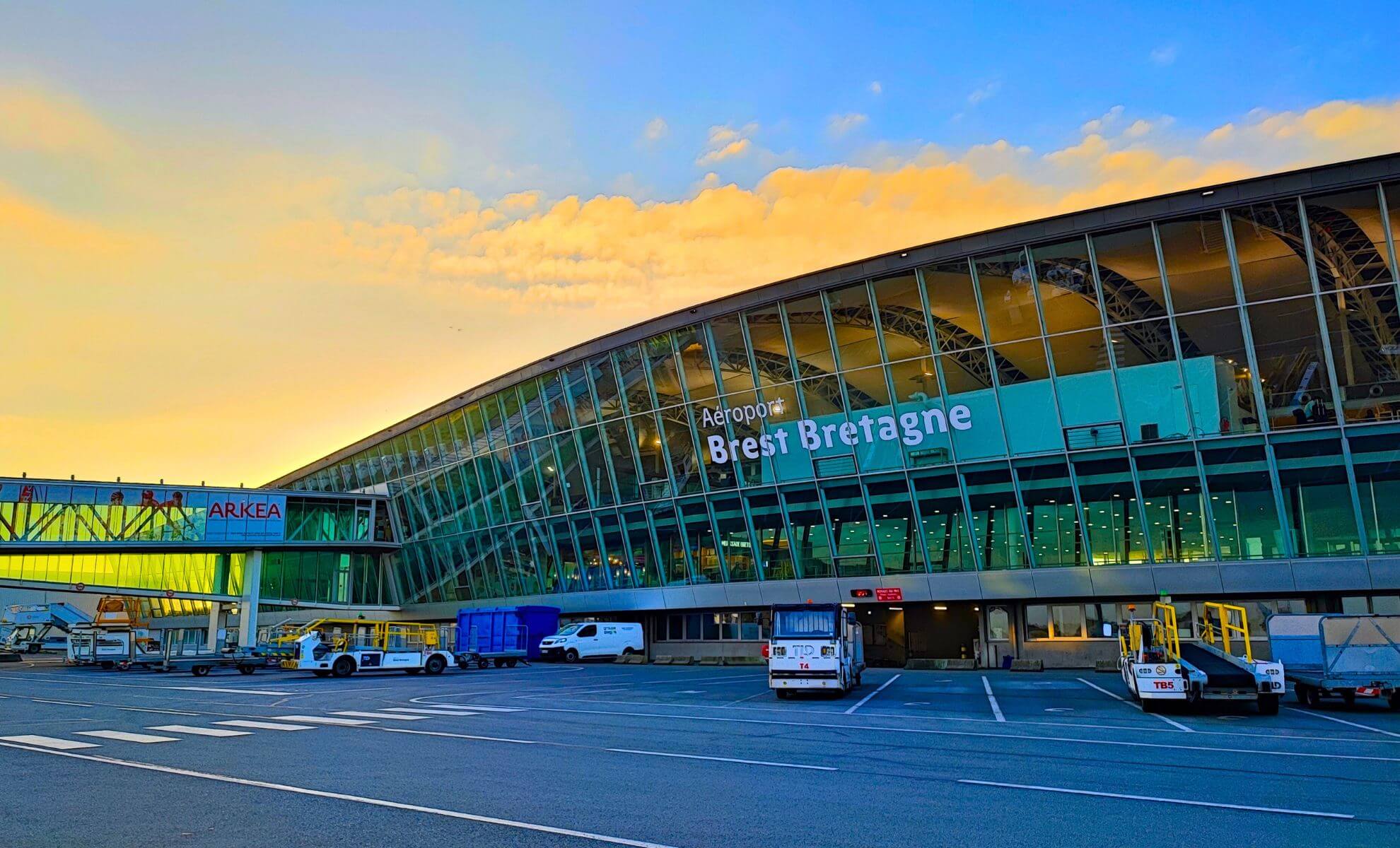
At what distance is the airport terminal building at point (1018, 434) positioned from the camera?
33.3m

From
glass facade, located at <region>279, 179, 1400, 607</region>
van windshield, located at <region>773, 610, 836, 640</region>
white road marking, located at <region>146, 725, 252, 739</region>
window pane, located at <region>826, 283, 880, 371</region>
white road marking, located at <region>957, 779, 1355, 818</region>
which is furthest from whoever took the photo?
window pane, located at <region>826, 283, 880, 371</region>

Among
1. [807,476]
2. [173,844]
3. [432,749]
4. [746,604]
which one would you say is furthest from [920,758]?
[746,604]

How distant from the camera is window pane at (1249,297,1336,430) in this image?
3312 cm

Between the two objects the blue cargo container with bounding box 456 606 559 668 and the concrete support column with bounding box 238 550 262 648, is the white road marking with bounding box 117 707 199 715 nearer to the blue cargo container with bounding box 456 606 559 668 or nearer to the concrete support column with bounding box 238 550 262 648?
the blue cargo container with bounding box 456 606 559 668

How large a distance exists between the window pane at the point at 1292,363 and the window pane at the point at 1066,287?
5221mm

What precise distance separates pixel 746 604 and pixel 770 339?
1238 cm

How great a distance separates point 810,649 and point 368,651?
839 inches

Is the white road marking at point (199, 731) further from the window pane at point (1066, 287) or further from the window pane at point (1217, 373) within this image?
the window pane at point (1217, 373)

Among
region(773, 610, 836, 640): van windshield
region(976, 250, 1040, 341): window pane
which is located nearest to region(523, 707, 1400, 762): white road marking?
region(773, 610, 836, 640): van windshield

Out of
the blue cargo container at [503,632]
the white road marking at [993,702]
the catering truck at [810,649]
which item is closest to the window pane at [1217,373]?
the white road marking at [993,702]

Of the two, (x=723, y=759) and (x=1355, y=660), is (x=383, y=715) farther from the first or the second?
(x=1355, y=660)

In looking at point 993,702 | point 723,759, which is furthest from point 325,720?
point 993,702

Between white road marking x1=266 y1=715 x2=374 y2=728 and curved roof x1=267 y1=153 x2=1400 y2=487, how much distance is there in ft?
88.8

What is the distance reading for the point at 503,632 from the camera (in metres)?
49.8
